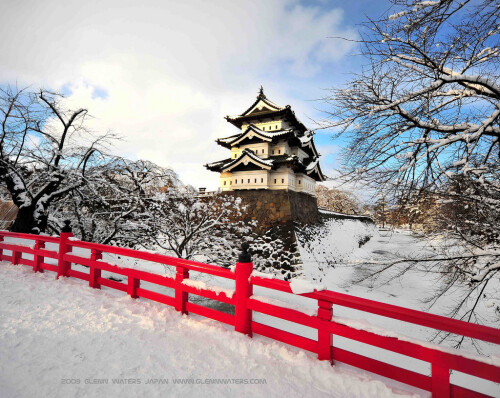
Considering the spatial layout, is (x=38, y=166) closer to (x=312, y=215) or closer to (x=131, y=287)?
(x=131, y=287)

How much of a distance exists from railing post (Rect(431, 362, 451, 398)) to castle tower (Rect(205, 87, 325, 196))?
13041mm

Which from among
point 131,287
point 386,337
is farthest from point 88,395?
point 386,337

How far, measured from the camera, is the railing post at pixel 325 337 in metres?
2.50

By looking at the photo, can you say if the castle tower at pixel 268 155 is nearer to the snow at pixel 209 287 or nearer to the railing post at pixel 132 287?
the railing post at pixel 132 287

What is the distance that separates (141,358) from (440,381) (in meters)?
2.87

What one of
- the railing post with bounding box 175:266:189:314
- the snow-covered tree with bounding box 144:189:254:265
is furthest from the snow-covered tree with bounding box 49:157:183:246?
the railing post with bounding box 175:266:189:314

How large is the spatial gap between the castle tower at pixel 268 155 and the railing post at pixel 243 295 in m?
12.0

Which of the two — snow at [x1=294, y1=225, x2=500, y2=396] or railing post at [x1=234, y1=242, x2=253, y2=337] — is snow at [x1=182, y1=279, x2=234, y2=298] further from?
snow at [x1=294, y1=225, x2=500, y2=396]

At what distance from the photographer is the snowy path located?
2084mm

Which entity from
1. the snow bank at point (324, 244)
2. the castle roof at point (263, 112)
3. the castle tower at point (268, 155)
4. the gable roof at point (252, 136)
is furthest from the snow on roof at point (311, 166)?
the snow bank at point (324, 244)

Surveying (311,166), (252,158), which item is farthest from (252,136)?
(311,166)

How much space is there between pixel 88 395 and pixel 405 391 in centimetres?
283

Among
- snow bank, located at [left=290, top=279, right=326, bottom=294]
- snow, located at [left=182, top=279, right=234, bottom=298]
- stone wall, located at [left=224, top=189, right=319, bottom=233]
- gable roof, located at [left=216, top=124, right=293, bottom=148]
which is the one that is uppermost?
gable roof, located at [left=216, top=124, right=293, bottom=148]

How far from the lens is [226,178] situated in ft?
54.5
